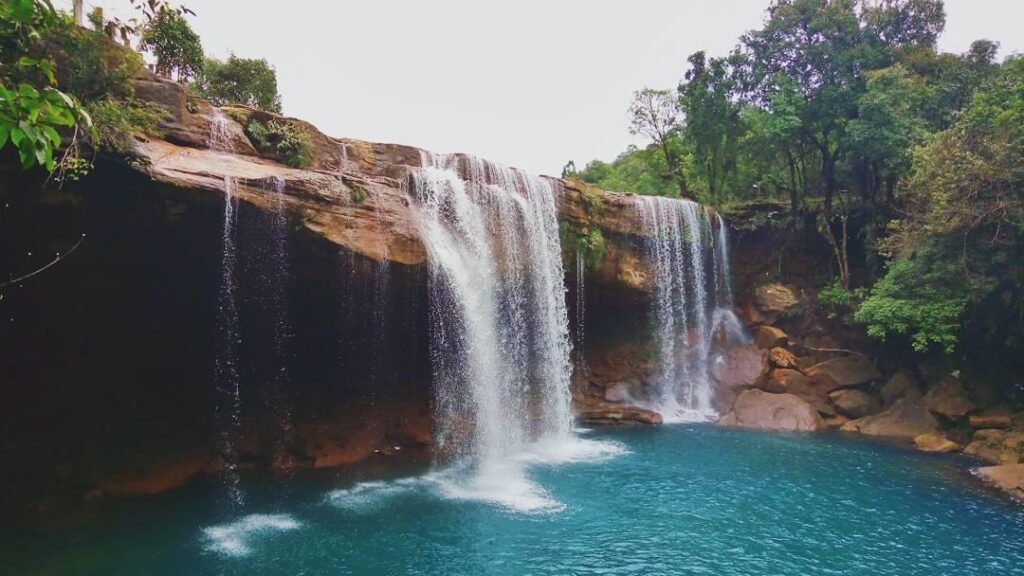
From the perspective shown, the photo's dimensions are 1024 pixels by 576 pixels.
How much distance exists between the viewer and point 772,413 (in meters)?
18.9

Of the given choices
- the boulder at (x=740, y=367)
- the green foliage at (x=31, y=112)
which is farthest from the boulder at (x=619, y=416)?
the green foliage at (x=31, y=112)

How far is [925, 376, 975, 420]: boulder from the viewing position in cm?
1667

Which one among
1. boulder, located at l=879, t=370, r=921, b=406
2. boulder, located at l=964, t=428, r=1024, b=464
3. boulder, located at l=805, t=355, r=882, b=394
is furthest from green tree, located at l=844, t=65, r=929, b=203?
boulder, located at l=964, t=428, r=1024, b=464

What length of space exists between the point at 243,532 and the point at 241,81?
58.5 feet

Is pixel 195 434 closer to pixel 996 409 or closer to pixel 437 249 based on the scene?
pixel 437 249

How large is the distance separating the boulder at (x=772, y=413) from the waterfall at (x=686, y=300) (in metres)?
1.23

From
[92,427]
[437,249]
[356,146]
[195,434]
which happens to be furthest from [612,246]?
[92,427]

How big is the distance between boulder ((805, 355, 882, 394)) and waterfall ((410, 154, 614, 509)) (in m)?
9.05

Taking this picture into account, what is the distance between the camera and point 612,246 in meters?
19.2

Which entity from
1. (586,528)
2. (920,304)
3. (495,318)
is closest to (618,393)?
(495,318)

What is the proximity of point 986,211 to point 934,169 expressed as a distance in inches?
69.0

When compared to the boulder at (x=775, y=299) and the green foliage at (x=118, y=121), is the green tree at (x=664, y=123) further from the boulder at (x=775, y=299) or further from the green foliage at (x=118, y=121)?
the green foliage at (x=118, y=121)

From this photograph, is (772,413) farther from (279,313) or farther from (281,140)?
(281,140)

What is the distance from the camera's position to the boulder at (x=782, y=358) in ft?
66.5
